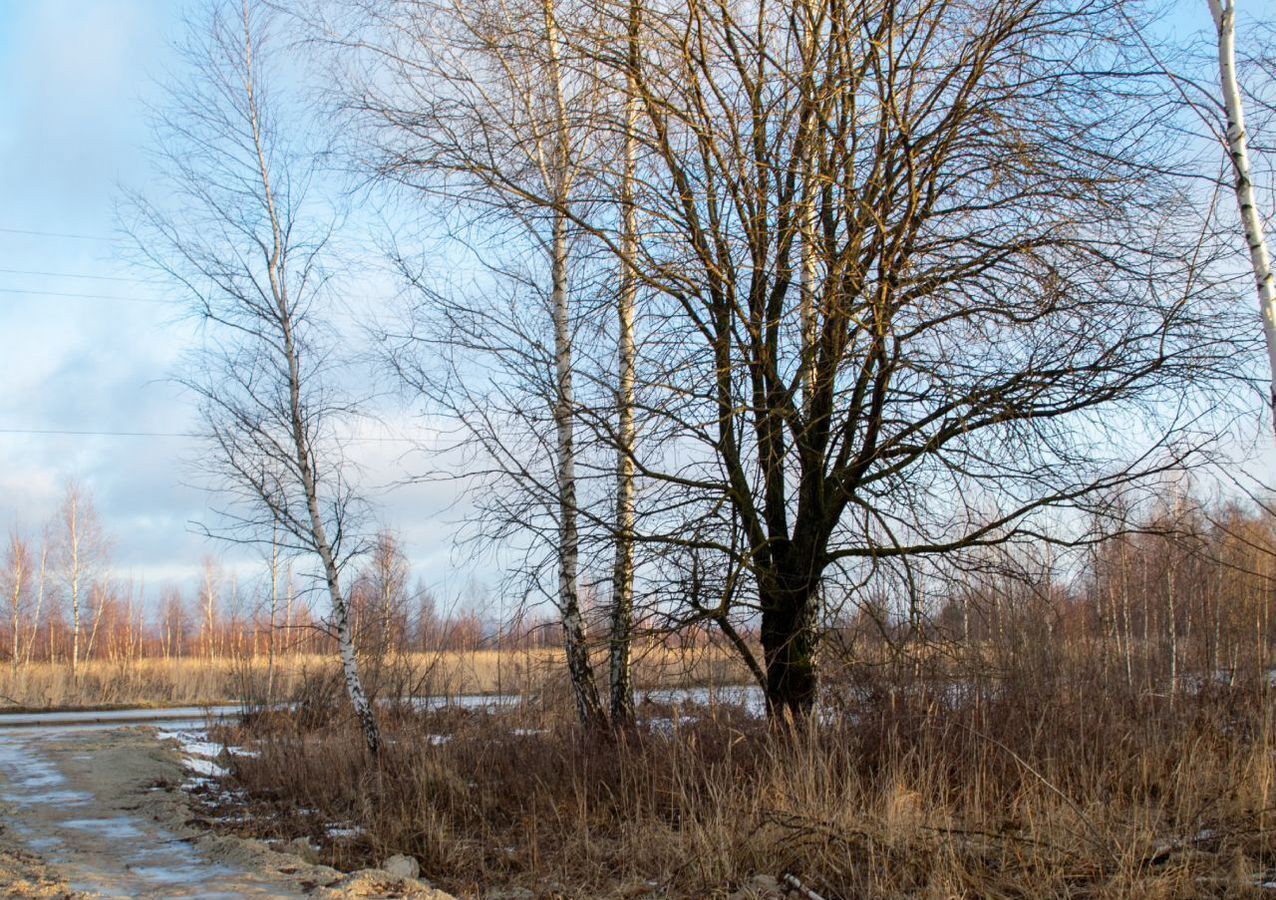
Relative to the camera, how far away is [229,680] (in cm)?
2466

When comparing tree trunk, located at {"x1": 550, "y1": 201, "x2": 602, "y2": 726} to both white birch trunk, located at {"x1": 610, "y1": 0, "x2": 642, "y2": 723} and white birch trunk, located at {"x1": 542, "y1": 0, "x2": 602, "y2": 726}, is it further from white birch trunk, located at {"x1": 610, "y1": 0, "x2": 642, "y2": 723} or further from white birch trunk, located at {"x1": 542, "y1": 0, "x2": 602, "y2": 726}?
white birch trunk, located at {"x1": 610, "y1": 0, "x2": 642, "y2": 723}

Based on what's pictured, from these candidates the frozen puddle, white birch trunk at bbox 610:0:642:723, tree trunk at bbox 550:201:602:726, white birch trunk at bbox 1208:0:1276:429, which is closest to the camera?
white birch trunk at bbox 1208:0:1276:429

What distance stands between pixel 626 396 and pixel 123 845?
5402mm

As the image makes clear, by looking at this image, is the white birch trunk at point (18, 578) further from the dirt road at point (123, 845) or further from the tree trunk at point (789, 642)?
the tree trunk at point (789, 642)

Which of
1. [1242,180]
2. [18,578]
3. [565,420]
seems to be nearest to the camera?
[1242,180]

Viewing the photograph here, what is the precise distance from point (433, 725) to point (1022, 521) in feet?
26.5

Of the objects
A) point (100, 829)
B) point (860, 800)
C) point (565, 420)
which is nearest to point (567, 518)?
point (565, 420)

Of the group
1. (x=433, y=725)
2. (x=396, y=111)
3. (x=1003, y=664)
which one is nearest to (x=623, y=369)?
(x=396, y=111)

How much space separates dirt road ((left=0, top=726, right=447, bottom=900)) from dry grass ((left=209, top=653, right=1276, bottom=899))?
69cm

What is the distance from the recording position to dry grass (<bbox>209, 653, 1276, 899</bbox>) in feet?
16.9

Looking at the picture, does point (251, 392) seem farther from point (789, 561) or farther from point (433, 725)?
point (789, 561)

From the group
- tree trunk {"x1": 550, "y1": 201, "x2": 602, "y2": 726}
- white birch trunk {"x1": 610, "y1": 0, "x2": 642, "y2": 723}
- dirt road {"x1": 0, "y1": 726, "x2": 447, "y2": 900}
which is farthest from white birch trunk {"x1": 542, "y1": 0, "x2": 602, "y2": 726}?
dirt road {"x1": 0, "y1": 726, "x2": 447, "y2": 900}

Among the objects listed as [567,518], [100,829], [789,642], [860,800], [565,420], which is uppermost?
[565,420]

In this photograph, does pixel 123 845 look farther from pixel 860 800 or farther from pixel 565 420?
pixel 860 800
